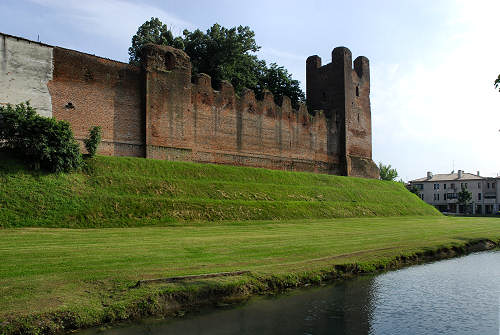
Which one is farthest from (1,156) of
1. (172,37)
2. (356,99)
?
(356,99)

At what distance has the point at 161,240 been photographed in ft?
41.7

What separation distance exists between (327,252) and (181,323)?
20.6ft

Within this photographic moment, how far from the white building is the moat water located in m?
74.3

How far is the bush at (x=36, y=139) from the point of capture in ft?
57.0

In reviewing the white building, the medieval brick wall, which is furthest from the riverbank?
the white building

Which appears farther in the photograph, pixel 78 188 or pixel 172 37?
pixel 172 37

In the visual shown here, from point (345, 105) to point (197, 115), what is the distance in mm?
18005

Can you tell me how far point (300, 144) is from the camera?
121ft

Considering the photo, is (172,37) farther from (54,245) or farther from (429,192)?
(429,192)

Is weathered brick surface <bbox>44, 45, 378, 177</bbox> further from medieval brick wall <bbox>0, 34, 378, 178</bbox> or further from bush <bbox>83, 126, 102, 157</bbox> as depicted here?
bush <bbox>83, 126, 102, 157</bbox>

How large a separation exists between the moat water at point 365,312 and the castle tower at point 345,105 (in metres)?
31.5

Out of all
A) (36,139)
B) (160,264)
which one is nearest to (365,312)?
(160,264)

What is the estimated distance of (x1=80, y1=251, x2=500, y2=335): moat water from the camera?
6371 millimetres

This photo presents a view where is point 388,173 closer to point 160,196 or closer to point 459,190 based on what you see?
point 459,190
